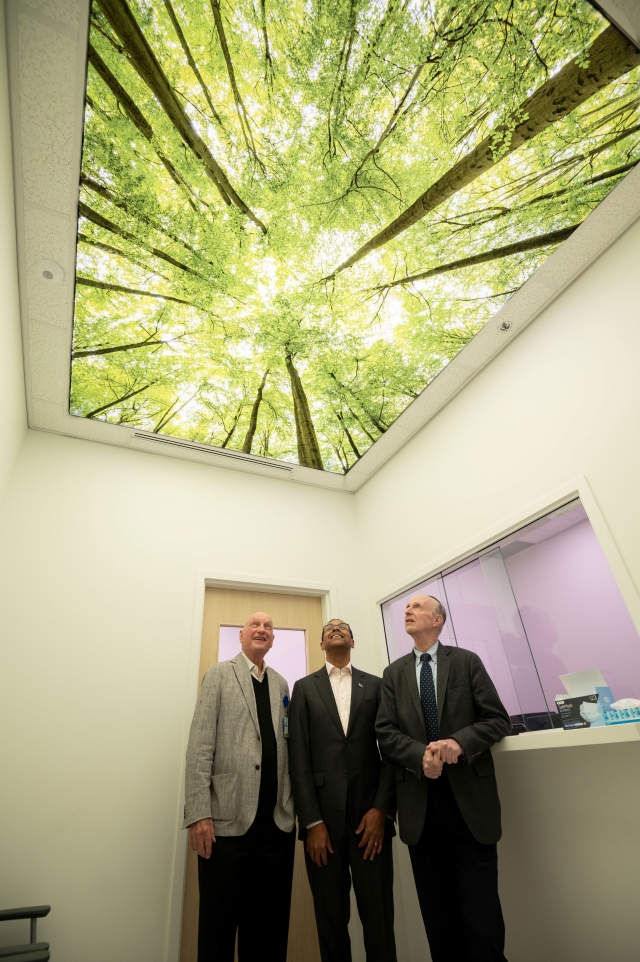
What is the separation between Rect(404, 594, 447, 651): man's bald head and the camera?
246 centimetres

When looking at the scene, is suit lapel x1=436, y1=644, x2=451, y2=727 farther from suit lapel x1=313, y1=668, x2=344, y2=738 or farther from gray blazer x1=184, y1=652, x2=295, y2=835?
gray blazer x1=184, y1=652, x2=295, y2=835

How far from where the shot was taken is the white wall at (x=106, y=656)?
233 centimetres

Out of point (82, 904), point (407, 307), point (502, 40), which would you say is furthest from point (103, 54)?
point (82, 904)

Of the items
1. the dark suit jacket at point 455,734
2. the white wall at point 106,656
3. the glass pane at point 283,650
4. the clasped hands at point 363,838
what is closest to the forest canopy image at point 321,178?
the white wall at point 106,656

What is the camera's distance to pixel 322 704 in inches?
96.4

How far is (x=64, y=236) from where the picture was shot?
88.7 inches

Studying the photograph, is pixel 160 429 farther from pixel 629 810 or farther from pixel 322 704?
pixel 629 810

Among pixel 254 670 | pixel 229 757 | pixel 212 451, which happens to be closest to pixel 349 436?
pixel 212 451

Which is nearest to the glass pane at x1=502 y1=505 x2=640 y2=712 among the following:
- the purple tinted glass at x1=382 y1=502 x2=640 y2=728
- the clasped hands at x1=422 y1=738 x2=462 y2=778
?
the purple tinted glass at x1=382 y1=502 x2=640 y2=728

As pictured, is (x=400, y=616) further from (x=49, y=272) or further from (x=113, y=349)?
(x=49, y=272)

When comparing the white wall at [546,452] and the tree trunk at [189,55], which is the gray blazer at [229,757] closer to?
the white wall at [546,452]

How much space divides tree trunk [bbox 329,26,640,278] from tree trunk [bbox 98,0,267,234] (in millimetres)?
851

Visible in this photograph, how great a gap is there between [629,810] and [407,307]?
266 cm

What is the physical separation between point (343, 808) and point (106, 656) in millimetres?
1636
